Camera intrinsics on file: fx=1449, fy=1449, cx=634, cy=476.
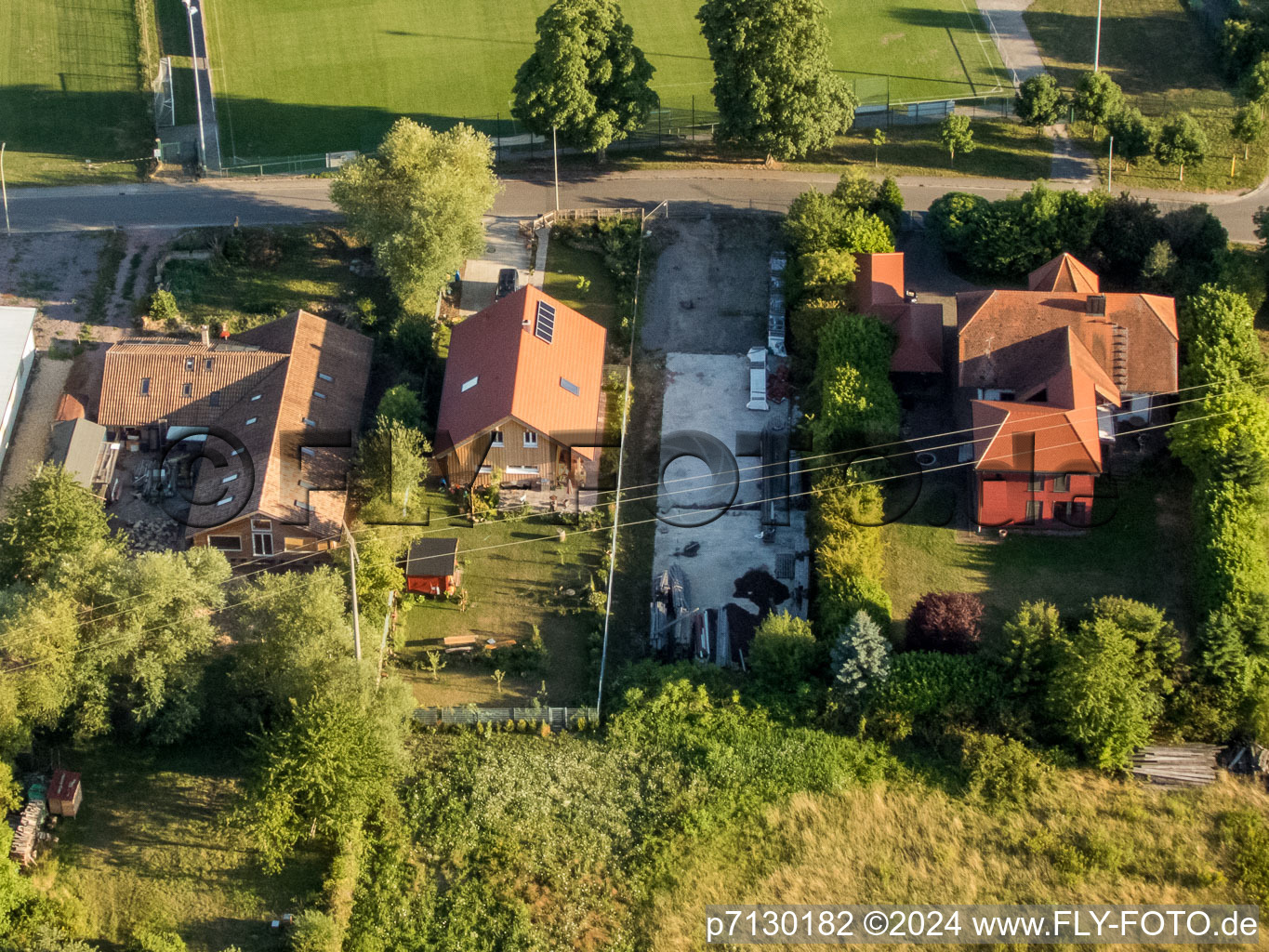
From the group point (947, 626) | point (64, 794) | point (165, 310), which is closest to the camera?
point (64, 794)

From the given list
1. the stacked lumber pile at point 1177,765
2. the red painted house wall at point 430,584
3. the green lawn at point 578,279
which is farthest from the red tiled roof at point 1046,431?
the red painted house wall at point 430,584

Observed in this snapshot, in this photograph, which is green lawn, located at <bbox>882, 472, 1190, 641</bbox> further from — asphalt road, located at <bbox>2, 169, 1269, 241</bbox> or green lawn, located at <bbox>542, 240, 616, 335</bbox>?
asphalt road, located at <bbox>2, 169, 1269, 241</bbox>

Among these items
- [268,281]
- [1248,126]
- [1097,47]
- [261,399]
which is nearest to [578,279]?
[268,281]

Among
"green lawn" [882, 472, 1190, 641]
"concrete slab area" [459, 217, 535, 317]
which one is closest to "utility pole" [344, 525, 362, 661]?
"concrete slab area" [459, 217, 535, 317]

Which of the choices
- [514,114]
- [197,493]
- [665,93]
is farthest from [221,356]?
[665,93]

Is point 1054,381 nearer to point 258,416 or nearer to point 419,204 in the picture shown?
point 419,204

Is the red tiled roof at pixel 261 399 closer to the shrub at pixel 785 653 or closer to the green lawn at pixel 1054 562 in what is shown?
the shrub at pixel 785 653

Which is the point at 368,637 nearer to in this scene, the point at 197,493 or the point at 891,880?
the point at 197,493
